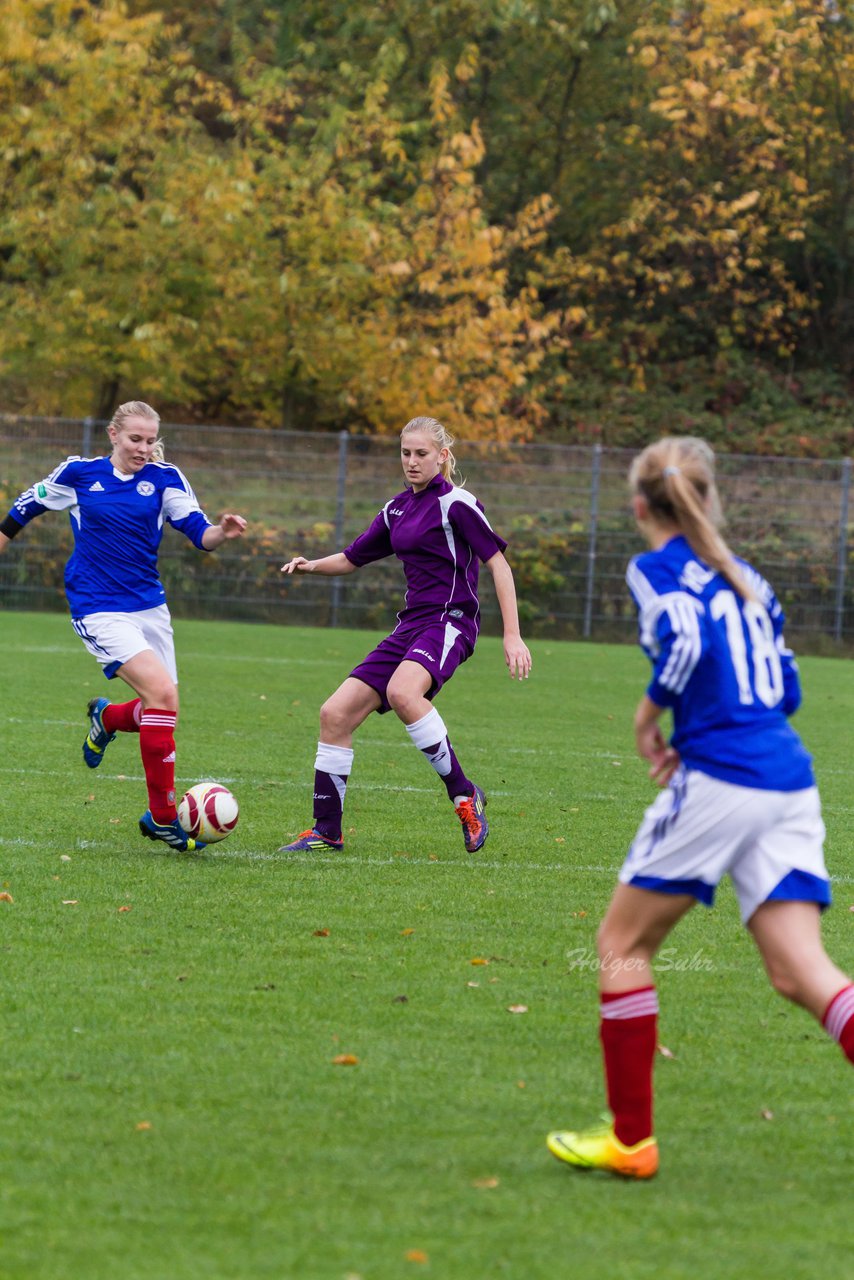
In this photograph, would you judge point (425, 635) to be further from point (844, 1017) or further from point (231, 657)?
point (231, 657)

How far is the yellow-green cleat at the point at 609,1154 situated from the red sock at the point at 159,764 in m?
3.73

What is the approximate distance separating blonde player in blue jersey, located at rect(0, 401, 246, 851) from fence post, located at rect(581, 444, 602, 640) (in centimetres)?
1460

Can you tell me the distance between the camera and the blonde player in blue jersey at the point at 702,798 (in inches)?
137

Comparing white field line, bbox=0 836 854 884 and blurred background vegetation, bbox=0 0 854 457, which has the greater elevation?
blurred background vegetation, bbox=0 0 854 457

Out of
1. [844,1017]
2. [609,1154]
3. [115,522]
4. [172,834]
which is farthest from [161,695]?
[844,1017]

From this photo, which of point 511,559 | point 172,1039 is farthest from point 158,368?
point 172,1039

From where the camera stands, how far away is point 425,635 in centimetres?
731

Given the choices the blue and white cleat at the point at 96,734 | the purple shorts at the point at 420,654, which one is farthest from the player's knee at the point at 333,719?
the blue and white cleat at the point at 96,734

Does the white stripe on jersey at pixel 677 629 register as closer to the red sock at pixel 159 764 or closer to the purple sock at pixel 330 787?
the purple sock at pixel 330 787

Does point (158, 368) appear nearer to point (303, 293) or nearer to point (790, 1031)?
point (303, 293)

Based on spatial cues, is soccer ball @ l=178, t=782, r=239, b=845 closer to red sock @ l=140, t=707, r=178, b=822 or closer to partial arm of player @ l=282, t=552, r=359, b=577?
red sock @ l=140, t=707, r=178, b=822

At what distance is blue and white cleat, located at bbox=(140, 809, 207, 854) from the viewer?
23.4ft

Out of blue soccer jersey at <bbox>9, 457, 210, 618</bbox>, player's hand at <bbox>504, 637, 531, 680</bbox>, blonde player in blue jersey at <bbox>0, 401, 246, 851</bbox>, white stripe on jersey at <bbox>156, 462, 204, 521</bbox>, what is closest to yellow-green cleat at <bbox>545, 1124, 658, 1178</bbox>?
player's hand at <bbox>504, 637, 531, 680</bbox>

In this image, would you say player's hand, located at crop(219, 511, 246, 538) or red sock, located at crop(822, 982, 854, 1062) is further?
player's hand, located at crop(219, 511, 246, 538)
